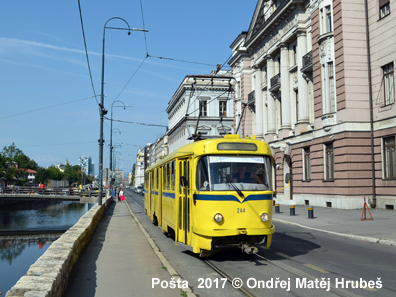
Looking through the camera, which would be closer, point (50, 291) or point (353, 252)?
point (50, 291)

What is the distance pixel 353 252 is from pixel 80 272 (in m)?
7.09

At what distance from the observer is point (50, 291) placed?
5309 mm

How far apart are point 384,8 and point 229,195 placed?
2050 centimetres

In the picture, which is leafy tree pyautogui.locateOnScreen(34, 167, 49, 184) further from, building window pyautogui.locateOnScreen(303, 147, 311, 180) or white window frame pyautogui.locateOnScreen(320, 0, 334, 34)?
white window frame pyautogui.locateOnScreen(320, 0, 334, 34)

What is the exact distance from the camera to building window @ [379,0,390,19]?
967 inches

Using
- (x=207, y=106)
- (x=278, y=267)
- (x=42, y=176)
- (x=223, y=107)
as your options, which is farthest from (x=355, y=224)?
(x=42, y=176)

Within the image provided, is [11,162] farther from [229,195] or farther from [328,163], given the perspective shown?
[229,195]

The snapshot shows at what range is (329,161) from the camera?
28484mm

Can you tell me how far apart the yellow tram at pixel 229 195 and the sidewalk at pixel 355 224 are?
5.72 m

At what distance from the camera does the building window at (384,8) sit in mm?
24562

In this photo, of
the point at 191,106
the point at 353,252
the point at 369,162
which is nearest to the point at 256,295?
the point at 353,252

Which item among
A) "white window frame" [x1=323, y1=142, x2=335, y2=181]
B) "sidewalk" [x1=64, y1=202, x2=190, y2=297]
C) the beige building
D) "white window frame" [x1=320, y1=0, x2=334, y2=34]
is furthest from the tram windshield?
"white window frame" [x1=320, y1=0, x2=334, y2=34]

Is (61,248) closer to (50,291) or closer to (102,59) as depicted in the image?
(50,291)

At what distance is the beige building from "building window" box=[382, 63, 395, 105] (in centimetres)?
6
